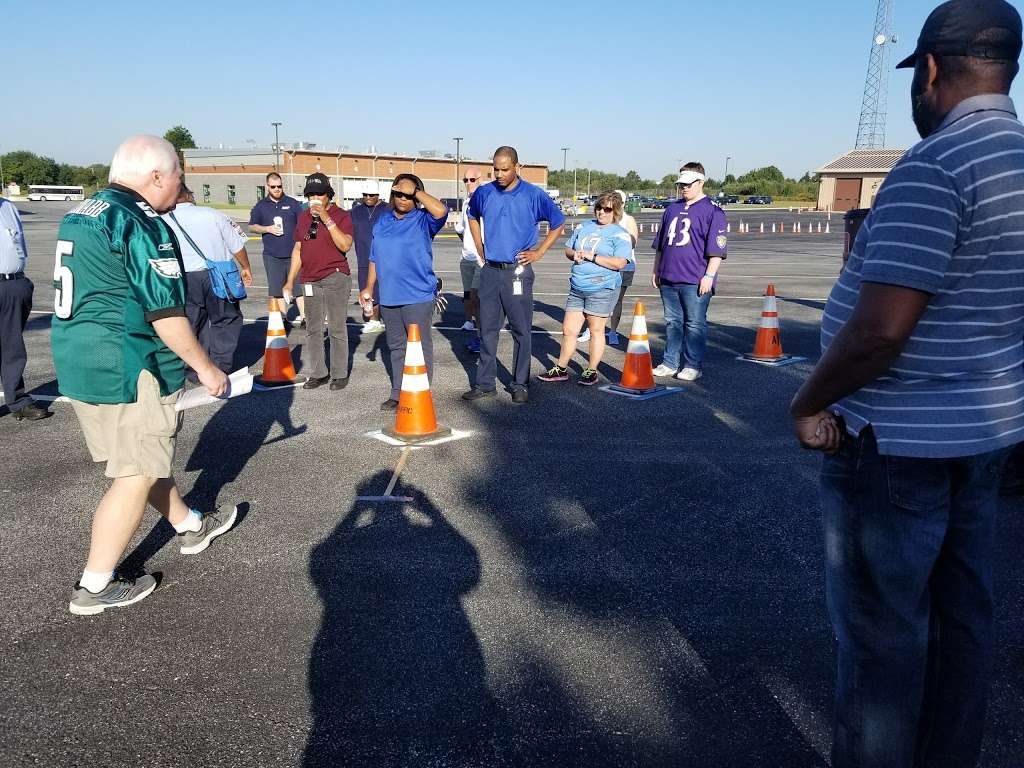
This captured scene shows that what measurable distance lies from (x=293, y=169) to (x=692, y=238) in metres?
74.3

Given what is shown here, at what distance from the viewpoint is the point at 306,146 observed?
78062mm

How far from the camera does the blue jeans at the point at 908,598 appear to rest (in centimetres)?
203

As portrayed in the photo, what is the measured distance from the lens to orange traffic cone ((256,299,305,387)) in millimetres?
8227

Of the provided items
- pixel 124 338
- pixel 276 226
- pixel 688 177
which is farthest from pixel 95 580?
pixel 276 226

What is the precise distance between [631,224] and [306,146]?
75.1 metres

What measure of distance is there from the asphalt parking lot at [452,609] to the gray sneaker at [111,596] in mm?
52

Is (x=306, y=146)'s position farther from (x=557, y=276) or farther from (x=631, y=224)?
(x=631, y=224)

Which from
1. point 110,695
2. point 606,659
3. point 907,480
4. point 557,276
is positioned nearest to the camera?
point 907,480

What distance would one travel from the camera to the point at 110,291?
A: 3.48 meters

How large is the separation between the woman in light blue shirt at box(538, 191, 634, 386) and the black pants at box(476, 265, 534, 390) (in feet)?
1.92

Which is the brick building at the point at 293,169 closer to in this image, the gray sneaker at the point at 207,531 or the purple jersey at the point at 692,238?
the purple jersey at the point at 692,238

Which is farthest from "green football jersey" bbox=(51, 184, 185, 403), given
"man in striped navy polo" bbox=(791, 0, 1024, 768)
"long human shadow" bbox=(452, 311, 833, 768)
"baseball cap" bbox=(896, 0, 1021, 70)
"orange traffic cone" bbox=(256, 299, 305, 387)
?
"orange traffic cone" bbox=(256, 299, 305, 387)

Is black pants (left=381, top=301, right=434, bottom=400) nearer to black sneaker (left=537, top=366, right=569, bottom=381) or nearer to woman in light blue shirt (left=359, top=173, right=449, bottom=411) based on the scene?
woman in light blue shirt (left=359, top=173, right=449, bottom=411)

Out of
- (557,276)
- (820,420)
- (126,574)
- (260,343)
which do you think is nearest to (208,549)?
(126,574)
